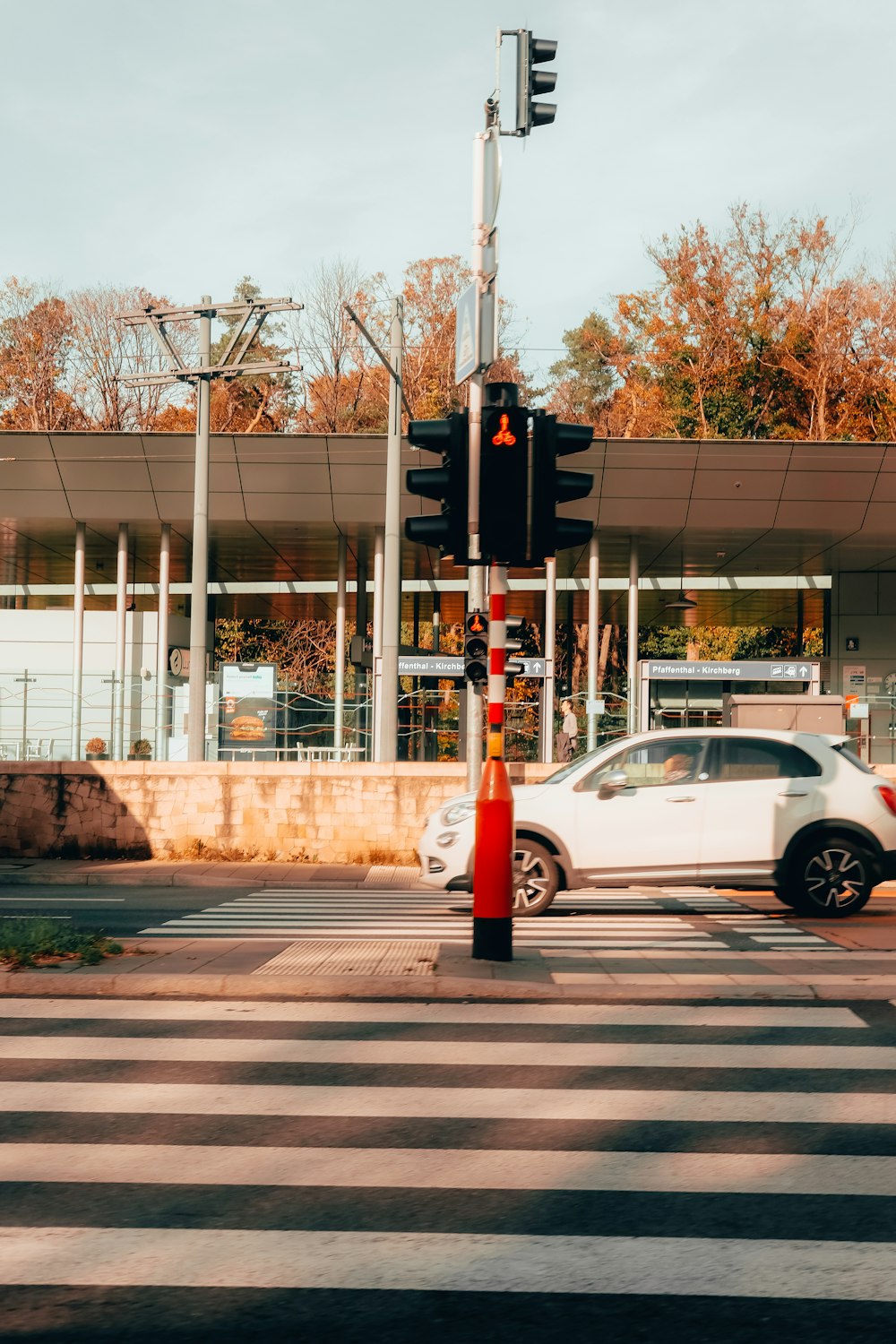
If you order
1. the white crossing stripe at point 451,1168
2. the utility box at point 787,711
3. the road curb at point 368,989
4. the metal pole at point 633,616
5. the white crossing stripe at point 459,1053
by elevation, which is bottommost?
the white crossing stripe at point 451,1168

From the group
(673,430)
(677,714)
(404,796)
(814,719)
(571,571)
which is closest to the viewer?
(404,796)

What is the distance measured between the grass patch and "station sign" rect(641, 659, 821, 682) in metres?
19.9

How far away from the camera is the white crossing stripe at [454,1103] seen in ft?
19.0

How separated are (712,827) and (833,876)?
1149 millimetres

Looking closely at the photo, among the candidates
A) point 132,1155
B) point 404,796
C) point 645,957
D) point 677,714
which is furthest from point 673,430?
point 132,1155

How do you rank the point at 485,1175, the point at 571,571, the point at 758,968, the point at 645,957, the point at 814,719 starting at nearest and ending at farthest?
the point at 485,1175
the point at 758,968
the point at 645,957
the point at 814,719
the point at 571,571

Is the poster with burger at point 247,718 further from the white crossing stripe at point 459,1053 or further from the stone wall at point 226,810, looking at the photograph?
the white crossing stripe at point 459,1053

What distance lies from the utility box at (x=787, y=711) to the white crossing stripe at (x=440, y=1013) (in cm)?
1545

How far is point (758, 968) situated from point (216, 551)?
2696 centimetres

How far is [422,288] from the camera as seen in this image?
5194 centimetres

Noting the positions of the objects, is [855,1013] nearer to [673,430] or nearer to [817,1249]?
[817,1249]

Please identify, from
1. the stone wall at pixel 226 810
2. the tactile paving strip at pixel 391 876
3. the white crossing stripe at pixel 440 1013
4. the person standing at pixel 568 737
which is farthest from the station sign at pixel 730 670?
the white crossing stripe at pixel 440 1013

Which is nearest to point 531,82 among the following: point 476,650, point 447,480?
point 447,480

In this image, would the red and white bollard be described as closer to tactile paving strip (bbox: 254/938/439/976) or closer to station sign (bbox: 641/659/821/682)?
tactile paving strip (bbox: 254/938/439/976)
